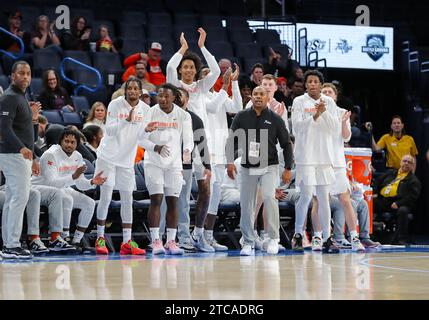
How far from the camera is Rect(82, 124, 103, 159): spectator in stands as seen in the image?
10.8m

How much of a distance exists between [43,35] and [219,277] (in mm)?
8203

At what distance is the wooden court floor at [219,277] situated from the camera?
17.4ft

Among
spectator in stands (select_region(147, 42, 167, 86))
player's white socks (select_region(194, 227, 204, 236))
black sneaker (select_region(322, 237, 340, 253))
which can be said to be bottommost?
black sneaker (select_region(322, 237, 340, 253))

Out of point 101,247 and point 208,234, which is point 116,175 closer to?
point 101,247

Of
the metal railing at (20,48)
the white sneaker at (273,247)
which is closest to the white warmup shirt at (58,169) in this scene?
the white sneaker at (273,247)

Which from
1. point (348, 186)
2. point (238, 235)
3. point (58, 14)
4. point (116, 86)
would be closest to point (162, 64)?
point (116, 86)

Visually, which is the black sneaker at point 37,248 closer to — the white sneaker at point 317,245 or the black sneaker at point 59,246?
the black sneaker at point 59,246

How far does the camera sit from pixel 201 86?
10.1 metres

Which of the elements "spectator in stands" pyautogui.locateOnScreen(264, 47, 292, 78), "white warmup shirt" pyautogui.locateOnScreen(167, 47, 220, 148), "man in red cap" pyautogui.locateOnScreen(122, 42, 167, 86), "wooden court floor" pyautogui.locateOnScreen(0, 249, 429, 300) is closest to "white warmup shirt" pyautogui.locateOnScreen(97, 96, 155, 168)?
"white warmup shirt" pyautogui.locateOnScreen(167, 47, 220, 148)

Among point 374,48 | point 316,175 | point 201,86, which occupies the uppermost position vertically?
point 374,48

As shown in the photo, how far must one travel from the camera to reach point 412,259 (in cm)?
898

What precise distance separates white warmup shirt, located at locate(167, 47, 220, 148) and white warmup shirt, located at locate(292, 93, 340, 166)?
1019mm

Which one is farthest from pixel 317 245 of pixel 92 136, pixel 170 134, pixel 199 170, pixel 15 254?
pixel 15 254

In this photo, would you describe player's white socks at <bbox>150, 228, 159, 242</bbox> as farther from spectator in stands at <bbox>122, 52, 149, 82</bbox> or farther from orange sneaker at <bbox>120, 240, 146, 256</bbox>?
spectator in stands at <bbox>122, 52, 149, 82</bbox>
